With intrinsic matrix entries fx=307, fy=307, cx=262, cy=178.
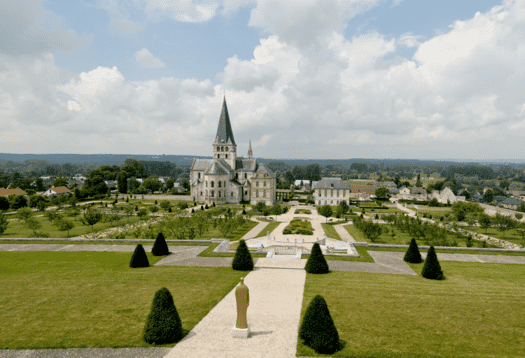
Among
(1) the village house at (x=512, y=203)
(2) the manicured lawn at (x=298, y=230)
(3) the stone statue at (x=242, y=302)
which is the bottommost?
(1) the village house at (x=512, y=203)

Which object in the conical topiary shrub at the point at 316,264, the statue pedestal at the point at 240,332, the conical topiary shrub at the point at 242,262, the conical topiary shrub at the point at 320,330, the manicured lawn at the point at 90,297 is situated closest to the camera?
the conical topiary shrub at the point at 320,330

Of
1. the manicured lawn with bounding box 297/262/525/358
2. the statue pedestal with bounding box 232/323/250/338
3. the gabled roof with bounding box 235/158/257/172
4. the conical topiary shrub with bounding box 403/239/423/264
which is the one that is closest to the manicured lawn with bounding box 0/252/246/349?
the statue pedestal with bounding box 232/323/250/338

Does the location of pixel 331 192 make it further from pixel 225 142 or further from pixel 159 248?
pixel 159 248

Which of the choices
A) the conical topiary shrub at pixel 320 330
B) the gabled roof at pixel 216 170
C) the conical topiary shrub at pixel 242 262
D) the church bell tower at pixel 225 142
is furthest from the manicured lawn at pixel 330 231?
the church bell tower at pixel 225 142

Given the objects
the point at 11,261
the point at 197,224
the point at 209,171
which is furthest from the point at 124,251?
the point at 209,171

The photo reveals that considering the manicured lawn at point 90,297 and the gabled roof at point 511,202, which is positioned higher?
the manicured lawn at point 90,297

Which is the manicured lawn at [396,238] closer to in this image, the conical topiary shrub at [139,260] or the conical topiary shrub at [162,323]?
the conical topiary shrub at [139,260]
